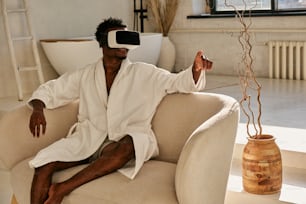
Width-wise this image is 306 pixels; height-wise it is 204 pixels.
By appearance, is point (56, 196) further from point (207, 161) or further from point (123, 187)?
point (207, 161)

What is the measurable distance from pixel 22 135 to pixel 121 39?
2.41ft

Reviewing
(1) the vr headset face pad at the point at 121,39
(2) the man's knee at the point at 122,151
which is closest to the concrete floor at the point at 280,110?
(2) the man's knee at the point at 122,151

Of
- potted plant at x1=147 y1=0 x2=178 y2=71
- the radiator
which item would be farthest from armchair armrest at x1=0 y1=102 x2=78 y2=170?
potted plant at x1=147 y1=0 x2=178 y2=71

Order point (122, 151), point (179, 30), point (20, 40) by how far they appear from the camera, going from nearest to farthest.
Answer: point (122, 151)
point (20, 40)
point (179, 30)

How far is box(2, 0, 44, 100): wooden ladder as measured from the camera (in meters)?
5.24

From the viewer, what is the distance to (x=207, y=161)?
2.26 metres

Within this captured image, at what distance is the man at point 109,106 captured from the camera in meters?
2.55

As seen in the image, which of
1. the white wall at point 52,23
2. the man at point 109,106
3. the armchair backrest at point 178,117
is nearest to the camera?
the man at point 109,106

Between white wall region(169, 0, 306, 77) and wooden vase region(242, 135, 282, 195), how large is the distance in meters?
3.24

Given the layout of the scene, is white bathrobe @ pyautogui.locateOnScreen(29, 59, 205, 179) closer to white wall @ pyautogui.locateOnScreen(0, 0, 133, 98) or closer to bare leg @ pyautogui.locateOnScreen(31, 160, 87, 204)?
bare leg @ pyautogui.locateOnScreen(31, 160, 87, 204)

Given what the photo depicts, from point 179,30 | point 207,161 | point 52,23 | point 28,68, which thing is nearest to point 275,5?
point 179,30

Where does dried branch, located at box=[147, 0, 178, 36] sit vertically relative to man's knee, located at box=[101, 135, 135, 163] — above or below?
above

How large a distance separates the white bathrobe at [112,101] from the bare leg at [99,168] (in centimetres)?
9

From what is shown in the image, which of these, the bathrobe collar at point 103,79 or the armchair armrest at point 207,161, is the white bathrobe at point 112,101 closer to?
the bathrobe collar at point 103,79
